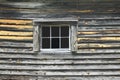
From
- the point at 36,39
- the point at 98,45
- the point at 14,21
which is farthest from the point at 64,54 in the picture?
the point at 14,21

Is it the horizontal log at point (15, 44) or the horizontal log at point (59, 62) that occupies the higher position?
the horizontal log at point (15, 44)

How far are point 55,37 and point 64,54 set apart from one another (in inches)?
23.2

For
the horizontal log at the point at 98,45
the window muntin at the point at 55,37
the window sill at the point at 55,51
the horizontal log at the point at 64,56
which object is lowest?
the horizontal log at the point at 64,56

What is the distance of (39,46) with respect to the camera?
9359 millimetres

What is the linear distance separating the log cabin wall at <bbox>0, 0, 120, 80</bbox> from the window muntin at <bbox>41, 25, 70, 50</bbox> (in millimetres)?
308

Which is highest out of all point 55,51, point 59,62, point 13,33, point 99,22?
point 99,22

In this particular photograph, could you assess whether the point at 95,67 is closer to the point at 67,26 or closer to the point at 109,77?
the point at 109,77

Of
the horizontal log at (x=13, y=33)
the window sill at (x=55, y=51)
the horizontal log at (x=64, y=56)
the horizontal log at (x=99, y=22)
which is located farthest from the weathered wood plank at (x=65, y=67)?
the horizontal log at (x=99, y=22)

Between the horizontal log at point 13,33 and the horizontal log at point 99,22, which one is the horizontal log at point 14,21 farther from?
the horizontal log at point 99,22

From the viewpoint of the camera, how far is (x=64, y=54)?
9344mm

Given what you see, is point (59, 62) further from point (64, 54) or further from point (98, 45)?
point (98, 45)

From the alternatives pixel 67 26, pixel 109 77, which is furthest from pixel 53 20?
pixel 109 77

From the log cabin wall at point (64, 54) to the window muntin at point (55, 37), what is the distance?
31 cm

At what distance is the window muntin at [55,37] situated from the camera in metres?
9.46
